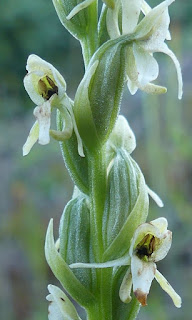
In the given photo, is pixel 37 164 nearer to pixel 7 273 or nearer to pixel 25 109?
pixel 7 273

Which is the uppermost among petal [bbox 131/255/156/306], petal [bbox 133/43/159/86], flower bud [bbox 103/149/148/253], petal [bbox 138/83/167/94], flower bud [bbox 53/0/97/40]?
flower bud [bbox 53/0/97/40]

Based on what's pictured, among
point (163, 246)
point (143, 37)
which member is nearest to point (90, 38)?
point (143, 37)

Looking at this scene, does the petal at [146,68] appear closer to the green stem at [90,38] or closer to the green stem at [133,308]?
the green stem at [90,38]

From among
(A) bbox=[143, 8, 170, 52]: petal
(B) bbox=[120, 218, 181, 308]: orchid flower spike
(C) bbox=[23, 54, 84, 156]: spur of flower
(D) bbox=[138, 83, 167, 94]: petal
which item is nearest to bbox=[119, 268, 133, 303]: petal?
(B) bbox=[120, 218, 181, 308]: orchid flower spike

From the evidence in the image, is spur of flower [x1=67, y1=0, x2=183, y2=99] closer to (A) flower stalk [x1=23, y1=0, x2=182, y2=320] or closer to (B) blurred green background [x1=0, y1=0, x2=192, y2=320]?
(A) flower stalk [x1=23, y1=0, x2=182, y2=320]

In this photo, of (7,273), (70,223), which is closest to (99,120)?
(70,223)

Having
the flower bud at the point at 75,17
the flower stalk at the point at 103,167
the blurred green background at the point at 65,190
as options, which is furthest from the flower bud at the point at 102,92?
the blurred green background at the point at 65,190
